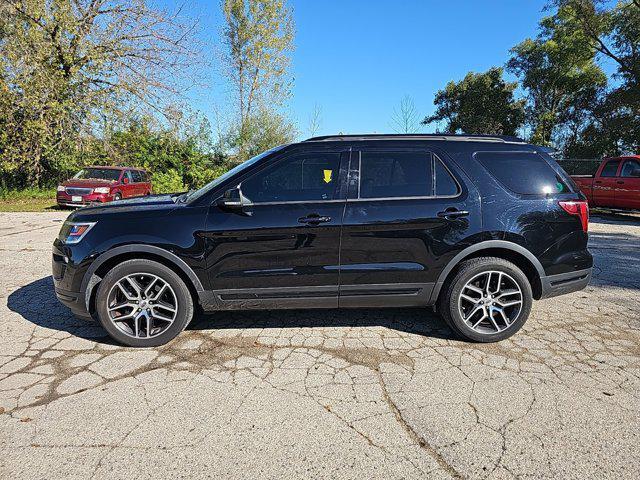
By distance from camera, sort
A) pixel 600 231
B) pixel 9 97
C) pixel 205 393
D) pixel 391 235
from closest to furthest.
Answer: pixel 205 393, pixel 391 235, pixel 600 231, pixel 9 97

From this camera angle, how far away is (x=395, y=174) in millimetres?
3609

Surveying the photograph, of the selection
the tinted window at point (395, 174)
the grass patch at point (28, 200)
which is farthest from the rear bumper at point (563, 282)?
the grass patch at point (28, 200)

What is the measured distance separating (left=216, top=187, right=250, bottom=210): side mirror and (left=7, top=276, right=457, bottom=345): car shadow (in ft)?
4.25

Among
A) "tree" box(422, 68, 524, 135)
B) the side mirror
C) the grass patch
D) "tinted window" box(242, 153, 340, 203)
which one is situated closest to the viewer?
the side mirror

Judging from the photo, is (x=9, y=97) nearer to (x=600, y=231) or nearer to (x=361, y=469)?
(x=361, y=469)

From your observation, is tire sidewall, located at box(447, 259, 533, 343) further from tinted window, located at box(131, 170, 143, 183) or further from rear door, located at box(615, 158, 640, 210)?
tinted window, located at box(131, 170, 143, 183)

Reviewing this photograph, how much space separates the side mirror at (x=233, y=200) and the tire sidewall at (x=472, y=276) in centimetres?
207

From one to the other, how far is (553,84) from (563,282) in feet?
104

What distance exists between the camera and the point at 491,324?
3.64 meters

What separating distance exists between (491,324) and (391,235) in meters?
1.29

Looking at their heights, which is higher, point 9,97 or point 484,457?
point 9,97

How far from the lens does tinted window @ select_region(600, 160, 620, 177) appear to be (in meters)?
12.0

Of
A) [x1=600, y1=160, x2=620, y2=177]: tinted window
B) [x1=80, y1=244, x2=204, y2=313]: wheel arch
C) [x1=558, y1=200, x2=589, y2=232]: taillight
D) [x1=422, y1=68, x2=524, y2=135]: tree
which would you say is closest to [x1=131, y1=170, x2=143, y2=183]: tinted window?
[x1=80, y1=244, x2=204, y2=313]: wheel arch

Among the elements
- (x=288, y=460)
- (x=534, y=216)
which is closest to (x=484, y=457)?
(x=288, y=460)
